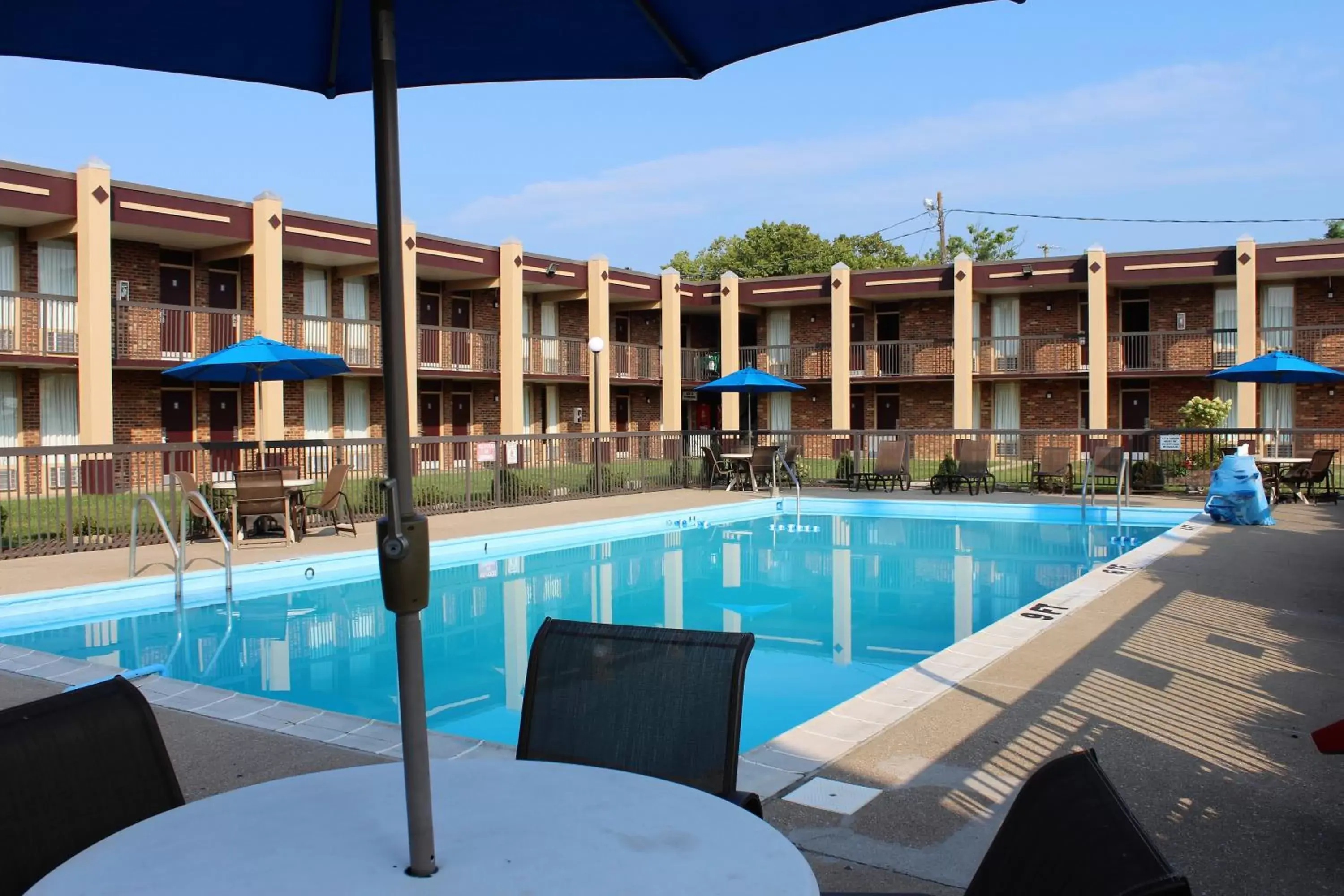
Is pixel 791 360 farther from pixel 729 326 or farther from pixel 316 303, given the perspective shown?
pixel 316 303

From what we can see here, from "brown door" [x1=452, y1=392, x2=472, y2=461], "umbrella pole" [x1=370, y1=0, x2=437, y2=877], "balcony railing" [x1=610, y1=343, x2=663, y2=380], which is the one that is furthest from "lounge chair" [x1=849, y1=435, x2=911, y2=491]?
"umbrella pole" [x1=370, y1=0, x2=437, y2=877]

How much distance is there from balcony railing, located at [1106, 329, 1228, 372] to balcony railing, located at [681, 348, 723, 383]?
446 inches

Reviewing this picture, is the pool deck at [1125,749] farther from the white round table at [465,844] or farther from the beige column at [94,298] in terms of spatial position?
the beige column at [94,298]

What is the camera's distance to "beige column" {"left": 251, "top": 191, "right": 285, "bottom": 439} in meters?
21.7

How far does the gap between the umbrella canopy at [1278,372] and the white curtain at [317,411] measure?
1884 cm

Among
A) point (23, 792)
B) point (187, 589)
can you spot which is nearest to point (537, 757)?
point (23, 792)

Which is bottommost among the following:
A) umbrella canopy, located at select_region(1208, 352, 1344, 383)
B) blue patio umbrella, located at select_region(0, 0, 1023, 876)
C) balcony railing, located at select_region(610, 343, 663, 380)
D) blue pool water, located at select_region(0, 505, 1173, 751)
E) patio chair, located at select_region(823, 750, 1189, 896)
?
blue pool water, located at select_region(0, 505, 1173, 751)

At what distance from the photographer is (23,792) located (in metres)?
2.20

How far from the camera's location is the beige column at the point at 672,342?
3161 cm

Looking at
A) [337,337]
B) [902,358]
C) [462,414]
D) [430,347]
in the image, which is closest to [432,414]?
[462,414]

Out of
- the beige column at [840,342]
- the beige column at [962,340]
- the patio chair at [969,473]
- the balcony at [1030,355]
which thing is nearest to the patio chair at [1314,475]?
the patio chair at [969,473]

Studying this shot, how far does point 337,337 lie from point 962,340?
54.9 feet

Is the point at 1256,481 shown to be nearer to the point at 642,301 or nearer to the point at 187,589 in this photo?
the point at 187,589

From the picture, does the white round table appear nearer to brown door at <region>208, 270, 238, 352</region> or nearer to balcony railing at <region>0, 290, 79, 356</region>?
balcony railing at <region>0, 290, 79, 356</region>
